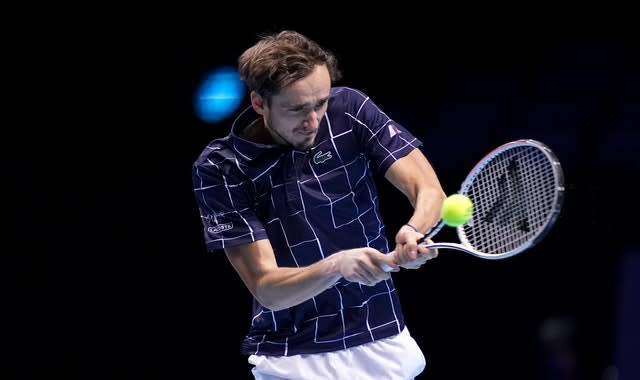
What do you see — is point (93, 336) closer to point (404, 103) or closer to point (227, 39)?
point (227, 39)

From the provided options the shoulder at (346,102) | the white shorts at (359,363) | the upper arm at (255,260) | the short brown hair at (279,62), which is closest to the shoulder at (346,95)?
the shoulder at (346,102)

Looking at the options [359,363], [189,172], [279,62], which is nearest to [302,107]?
[279,62]

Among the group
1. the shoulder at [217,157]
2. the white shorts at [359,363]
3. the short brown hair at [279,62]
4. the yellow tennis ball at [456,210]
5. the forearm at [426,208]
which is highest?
the short brown hair at [279,62]

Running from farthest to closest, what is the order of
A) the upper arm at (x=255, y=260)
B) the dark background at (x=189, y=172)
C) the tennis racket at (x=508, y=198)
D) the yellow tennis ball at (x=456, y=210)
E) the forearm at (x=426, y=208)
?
1. the dark background at (x=189, y=172)
2. the upper arm at (x=255, y=260)
3. the forearm at (x=426, y=208)
4. the tennis racket at (x=508, y=198)
5. the yellow tennis ball at (x=456, y=210)

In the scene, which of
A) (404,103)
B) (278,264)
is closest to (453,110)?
(404,103)

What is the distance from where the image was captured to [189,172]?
21.1 feet

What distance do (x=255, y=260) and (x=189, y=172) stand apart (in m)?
3.09

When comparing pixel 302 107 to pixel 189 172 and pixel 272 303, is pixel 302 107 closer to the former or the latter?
pixel 272 303

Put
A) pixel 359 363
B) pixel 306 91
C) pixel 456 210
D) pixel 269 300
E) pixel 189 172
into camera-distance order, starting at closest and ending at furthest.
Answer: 1. pixel 456 210
2. pixel 306 91
3. pixel 269 300
4. pixel 359 363
5. pixel 189 172

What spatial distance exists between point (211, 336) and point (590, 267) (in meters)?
2.35

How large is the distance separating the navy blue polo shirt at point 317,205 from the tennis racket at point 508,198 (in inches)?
12.0

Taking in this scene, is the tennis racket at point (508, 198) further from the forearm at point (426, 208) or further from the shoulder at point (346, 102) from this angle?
the shoulder at point (346, 102)

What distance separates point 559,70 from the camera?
6.77 metres

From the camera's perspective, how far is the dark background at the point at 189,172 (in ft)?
20.1
